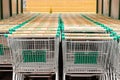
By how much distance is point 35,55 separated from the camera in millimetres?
4367

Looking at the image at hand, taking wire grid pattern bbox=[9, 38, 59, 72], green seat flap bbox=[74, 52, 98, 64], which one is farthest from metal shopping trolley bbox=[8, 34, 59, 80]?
green seat flap bbox=[74, 52, 98, 64]

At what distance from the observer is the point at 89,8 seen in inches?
491

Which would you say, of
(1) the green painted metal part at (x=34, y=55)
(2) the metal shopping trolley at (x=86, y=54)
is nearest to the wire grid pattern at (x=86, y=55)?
(2) the metal shopping trolley at (x=86, y=54)

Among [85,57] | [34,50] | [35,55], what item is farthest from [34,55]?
[85,57]

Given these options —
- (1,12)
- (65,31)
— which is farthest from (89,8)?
(65,31)

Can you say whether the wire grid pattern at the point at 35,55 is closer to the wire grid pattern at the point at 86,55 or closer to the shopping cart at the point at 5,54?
the wire grid pattern at the point at 86,55

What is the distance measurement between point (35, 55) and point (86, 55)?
863 millimetres

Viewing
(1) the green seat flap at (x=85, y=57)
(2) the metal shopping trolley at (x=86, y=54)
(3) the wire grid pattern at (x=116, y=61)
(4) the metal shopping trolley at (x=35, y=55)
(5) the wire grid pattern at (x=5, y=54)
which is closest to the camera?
(3) the wire grid pattern at (x=116, y=61)

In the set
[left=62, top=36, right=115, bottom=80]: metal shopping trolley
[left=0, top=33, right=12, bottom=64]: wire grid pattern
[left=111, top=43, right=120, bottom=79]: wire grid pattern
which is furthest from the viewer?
[left=0, top=33, right=12, bottom=64]: wire grid pattern

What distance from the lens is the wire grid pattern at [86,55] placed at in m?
4.07

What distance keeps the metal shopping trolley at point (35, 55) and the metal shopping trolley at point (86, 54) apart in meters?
0.20

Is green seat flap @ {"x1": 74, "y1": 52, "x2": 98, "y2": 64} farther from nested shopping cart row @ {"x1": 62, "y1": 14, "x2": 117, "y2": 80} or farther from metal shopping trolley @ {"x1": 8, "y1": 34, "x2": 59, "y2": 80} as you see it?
metal shopping trolley @ {"x1": 8, "y1": 34, "x2": 59, "y2": 80}

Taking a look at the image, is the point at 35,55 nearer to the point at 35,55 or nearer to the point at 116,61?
the point at 35,55

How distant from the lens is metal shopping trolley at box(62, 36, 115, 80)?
157 inches
